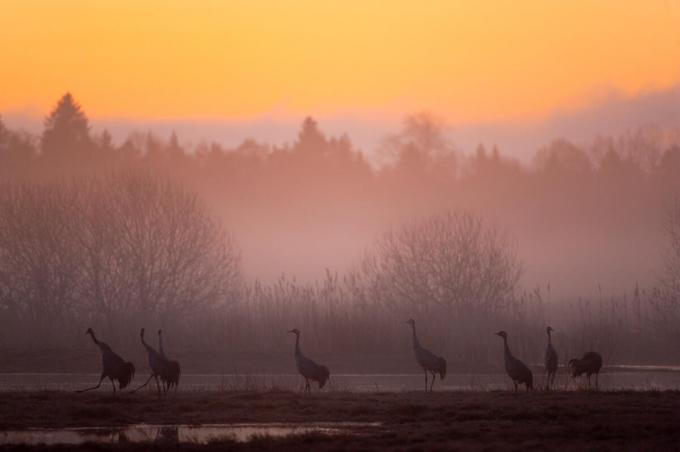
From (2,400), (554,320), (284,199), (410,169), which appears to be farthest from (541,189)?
(2,400)

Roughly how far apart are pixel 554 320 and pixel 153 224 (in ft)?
56.2

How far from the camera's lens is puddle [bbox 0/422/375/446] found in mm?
20203

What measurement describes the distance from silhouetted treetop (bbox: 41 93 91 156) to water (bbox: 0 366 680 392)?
69.0 m

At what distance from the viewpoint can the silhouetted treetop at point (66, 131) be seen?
105 meters

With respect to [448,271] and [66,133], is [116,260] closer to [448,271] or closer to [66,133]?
[448,271]

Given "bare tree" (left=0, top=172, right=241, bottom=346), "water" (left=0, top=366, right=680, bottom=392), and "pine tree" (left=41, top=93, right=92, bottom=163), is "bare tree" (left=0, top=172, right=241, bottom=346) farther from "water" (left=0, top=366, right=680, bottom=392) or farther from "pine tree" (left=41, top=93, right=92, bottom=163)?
"pine tree" (left=41, top=93, right=92, bottom=163)

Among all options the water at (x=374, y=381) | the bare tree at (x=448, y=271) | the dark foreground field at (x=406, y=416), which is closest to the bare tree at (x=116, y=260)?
the bare tree at (x=448, y=271)

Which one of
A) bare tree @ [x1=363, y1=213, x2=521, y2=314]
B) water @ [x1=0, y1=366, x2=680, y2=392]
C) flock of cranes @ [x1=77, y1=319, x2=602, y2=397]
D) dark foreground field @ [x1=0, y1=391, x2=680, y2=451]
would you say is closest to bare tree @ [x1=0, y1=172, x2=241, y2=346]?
bare tree @ [x1=363, y1=213, x2=521, y2=314]

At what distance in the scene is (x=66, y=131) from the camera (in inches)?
4181

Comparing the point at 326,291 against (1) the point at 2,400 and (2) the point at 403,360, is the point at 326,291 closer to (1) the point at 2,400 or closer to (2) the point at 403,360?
(2) the point at 403,360

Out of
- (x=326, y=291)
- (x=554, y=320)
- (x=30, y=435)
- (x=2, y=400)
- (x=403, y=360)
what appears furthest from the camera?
(x=554, y=320)

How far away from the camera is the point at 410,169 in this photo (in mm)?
130000

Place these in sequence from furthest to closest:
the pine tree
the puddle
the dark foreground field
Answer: the pine tree → the puddle → the dark foreground field

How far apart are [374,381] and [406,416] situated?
41.6 feet
